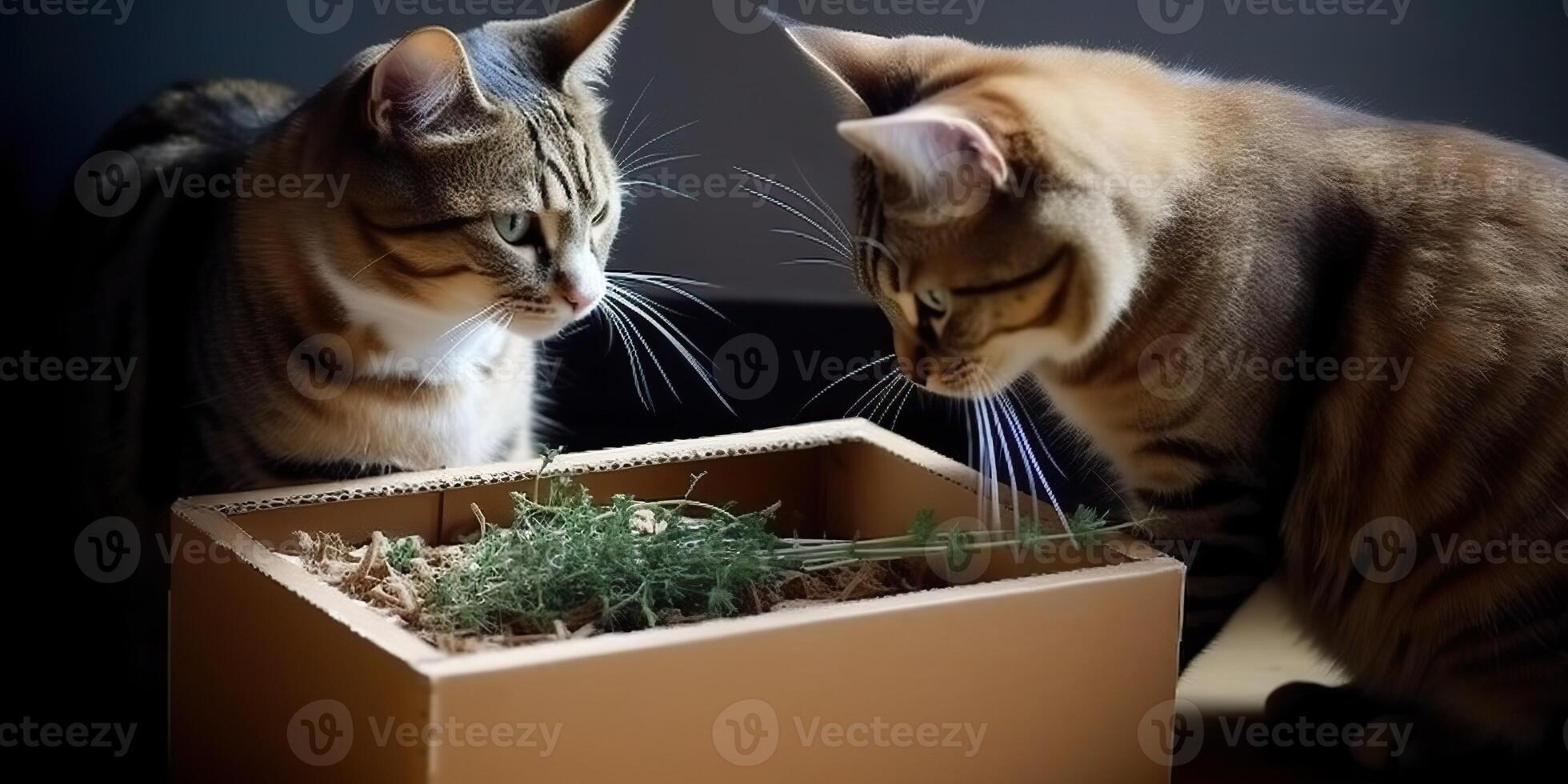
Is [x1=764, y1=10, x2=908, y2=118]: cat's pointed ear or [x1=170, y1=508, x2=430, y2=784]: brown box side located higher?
[x1=764, y1=10, x2=908, y2=118]: cat's pointed ear

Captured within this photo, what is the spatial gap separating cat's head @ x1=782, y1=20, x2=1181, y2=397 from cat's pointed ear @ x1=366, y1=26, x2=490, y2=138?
0.32m

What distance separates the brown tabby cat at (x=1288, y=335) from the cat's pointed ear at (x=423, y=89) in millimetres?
337

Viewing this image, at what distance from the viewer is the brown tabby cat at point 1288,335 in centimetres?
155

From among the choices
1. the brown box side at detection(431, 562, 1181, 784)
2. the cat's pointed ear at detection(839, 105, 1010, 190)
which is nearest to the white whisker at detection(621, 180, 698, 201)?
the cat's pointed ear at detection(839, 105, 1010, 190)

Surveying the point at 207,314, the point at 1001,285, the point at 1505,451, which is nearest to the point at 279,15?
the point at 207,314

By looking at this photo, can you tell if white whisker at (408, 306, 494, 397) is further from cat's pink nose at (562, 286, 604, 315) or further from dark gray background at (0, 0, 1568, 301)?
dark gray background at (0, 0, 1568, 301)

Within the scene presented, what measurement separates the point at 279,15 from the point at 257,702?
1.07 meters

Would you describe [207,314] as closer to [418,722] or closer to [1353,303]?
[418,722]

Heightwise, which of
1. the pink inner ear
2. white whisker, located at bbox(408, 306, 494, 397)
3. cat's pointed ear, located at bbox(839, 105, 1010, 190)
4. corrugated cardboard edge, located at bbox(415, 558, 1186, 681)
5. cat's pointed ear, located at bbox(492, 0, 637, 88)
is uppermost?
cat's pointed ear, located at bbox(492, 0, 637, 88)

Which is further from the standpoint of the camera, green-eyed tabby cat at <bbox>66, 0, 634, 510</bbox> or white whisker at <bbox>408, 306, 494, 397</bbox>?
white whisker at <bbox>408, 306, 494, 397</bbox>

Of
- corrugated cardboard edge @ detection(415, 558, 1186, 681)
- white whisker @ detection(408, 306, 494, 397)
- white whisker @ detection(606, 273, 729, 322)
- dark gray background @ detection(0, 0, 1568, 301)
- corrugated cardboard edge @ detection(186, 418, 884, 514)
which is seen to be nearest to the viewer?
corrugated cardboard edge @ detection(415, 558, 1186, 681)

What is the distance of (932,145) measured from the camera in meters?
1.45

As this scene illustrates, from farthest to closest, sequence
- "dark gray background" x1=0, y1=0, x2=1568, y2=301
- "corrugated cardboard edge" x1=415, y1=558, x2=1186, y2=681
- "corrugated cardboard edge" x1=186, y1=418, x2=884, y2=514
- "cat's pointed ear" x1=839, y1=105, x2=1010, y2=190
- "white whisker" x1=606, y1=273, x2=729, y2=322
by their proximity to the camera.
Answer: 1. "dark gray background" x1=0, y1=0, x2=1568, y2=301
2. "white whisker" x1=606, y1=273, x2=729, y2=322
3. "corrugated cardboard edge" x1=186, y1=418, x2=884, y2=514
4. "cat's pointed ear" x1=839, y1=105, x2=1010, y2=190
5. "corrugated cardboard edge" x1=415, y1=558, x2=1186, y2=681

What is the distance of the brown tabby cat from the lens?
1555 mm
